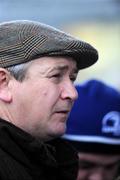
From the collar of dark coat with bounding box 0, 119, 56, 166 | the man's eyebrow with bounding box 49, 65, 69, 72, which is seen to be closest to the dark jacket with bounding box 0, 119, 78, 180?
the collar of dark coat with bounding box 0, 119, 56, 166

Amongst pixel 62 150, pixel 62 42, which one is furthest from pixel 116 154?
pixel 62 42

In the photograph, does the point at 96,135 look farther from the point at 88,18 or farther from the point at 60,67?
the point at 88,18

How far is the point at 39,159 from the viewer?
271 centimetres

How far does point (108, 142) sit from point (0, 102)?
1.47 meters

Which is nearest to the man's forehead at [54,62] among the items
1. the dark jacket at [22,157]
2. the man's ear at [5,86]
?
the man's ear at [5,86]

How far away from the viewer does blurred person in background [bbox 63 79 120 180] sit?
4129 millimetres

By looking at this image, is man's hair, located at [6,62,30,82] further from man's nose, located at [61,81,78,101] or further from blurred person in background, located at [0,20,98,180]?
man's nose, located at [61,81,78,101]

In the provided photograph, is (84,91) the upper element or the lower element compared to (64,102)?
lower

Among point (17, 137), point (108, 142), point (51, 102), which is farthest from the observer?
point (108, 142)

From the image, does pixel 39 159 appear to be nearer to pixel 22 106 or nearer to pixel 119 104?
pixel 22 106

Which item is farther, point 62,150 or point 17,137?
point 62,150

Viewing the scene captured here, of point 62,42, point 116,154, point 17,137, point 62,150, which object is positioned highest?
point 62,42

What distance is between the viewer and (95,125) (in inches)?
164

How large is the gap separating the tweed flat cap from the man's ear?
0.03 metres
